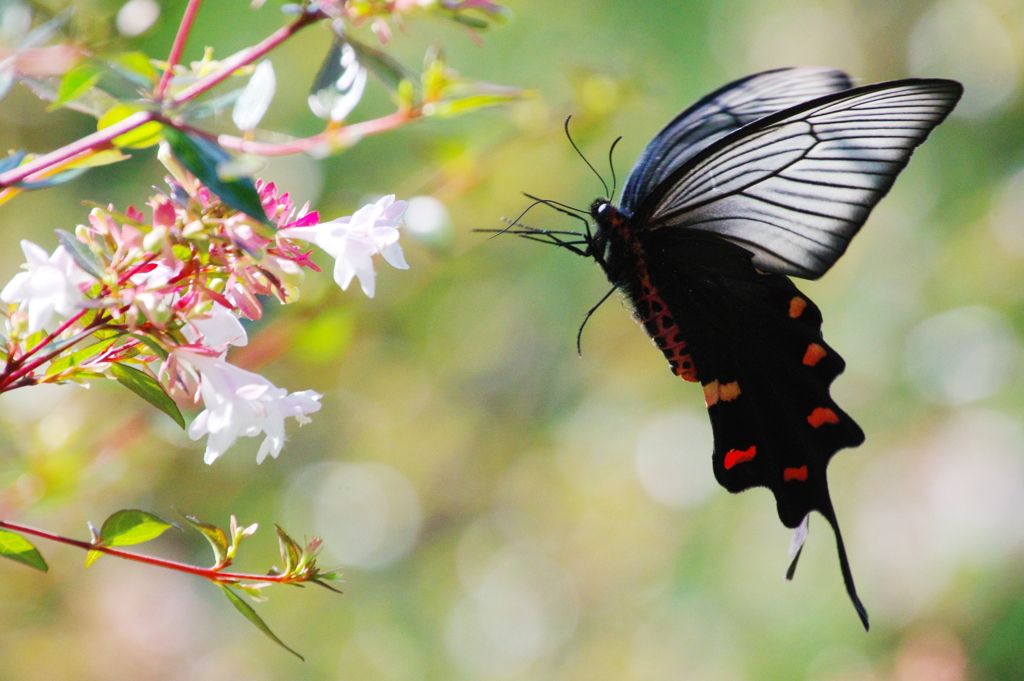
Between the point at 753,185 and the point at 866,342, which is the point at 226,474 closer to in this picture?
the point at 753,185

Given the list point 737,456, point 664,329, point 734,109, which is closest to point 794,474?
point 737,456

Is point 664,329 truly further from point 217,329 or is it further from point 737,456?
point 217,329

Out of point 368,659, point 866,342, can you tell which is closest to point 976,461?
point 866,342

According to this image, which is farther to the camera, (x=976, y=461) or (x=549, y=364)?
(x=549, y=364)

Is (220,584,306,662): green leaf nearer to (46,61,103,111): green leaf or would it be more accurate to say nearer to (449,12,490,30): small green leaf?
(46,61,103,111): green leaf

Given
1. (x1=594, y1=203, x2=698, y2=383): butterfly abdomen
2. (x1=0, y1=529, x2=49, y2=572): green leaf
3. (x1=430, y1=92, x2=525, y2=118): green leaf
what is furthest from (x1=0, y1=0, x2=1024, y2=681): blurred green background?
(x1=0, y1=529, x2=49, y2=572): green leaf

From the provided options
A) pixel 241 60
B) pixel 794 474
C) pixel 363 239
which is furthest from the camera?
pixel 794 474
